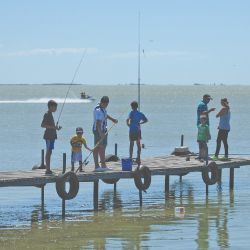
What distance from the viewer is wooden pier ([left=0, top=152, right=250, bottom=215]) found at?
2011 cm

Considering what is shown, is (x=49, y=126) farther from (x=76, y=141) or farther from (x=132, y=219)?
(x=132, y=219)

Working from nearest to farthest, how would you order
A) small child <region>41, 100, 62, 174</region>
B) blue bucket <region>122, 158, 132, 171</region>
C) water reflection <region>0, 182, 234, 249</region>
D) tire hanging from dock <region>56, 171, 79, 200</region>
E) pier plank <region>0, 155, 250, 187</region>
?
water reflection <region>0, 182, 234, 249</region> < small child <region>41, 100, 62, 174</region> < pier plank <region>0, 155, 250, 187</region> < tire hanging from dock <region>56, 171, 79, 200</region> < blue bucket <region>122, 158, 132, 171</region>

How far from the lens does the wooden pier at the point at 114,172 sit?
20.1 metres

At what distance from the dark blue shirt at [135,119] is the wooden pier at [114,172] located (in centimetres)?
97

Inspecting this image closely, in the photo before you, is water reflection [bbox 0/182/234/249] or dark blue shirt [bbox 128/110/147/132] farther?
dark blue shirt [bbox 128/110/147/132]

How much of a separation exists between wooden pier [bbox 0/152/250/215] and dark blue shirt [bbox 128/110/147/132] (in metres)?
0.97

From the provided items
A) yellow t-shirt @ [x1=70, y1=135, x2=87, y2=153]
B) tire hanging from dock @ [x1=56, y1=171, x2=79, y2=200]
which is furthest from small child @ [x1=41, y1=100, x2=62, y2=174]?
yellow t-shirt @ [x1=70, y1=135, x2=87, y2=153]

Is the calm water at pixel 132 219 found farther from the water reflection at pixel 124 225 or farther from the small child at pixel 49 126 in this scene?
the small child at pixel 49 126

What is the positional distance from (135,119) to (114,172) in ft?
5.13

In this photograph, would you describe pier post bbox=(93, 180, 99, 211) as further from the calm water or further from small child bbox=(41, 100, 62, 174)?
small child bbox=(41, 100, 62, 174)

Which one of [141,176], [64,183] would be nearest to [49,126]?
[64,183]

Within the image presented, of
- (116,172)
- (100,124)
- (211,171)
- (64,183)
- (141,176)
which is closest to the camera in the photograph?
(64,183)

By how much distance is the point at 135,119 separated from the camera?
22.6 m

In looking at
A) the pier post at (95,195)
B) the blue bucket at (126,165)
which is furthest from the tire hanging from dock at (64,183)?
the blue bucket at (126,165)
